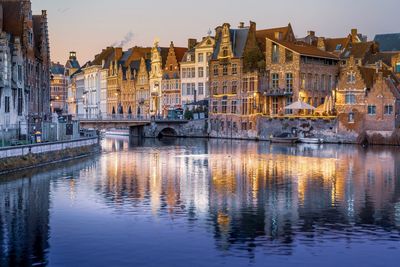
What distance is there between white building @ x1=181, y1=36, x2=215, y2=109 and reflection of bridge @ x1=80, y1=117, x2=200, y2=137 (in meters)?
7.08

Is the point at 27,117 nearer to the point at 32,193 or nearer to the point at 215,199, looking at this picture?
the point at 32,193

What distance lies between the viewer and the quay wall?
3703 centimetres

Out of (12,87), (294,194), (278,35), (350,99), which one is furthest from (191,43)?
(294,194)

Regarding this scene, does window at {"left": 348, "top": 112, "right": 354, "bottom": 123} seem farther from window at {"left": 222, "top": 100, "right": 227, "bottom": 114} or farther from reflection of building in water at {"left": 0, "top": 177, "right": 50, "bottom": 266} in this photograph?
reflection of building in water at {"left": 0, "top": 177, "right": 50, "bottom": 266}

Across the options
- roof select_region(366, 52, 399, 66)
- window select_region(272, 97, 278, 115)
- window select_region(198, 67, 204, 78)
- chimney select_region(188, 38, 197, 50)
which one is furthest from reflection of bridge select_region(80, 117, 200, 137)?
roof select_region(366, 52, 399, 66)

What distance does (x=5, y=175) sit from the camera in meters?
35.8

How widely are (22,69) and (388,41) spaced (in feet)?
218

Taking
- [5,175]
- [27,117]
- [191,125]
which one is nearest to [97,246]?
[5,175]

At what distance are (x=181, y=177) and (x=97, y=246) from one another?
18.4 metres

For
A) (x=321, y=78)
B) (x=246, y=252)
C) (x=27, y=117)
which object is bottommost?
(x=246, y=252)

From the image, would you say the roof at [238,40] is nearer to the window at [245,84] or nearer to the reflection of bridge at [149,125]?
the window at [245,84]

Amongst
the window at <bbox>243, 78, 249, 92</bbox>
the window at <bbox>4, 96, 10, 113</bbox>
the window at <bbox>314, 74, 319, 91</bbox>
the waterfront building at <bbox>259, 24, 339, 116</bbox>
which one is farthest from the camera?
the window at <bbox>243, 78, 249, 92</bbox>

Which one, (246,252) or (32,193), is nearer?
(246,252)

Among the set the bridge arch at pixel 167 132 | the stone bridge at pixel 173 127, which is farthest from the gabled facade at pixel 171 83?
the stone bridge at pixel 173 127
